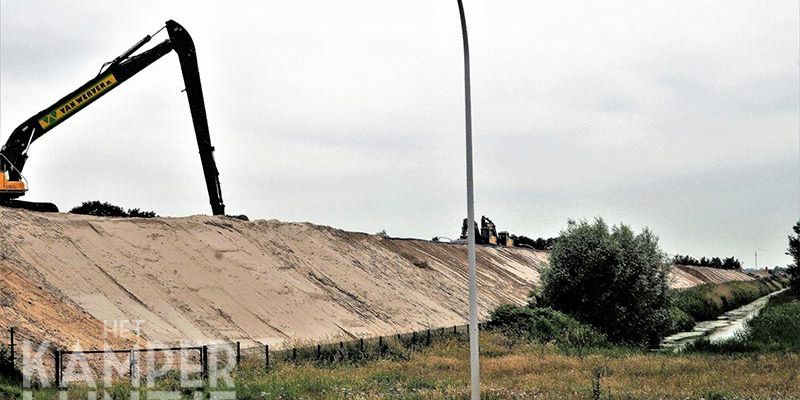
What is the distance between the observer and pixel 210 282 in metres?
47.4

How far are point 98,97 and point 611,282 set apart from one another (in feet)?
88.8

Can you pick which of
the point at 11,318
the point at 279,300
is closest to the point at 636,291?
the point at 279,300

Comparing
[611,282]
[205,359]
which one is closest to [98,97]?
[205,359]

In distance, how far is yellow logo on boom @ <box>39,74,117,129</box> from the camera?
1715 inches

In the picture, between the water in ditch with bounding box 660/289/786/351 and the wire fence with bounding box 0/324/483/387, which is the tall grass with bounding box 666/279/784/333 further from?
the wire fence with bounding box 0/324/483/387

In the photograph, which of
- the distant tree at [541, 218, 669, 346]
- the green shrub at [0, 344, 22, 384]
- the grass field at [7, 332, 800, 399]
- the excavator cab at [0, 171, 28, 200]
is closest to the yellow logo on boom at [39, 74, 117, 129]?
the excavator cab at [0, 171, 28, 200]

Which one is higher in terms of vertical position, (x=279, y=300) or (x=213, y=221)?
(x=213, y=221)

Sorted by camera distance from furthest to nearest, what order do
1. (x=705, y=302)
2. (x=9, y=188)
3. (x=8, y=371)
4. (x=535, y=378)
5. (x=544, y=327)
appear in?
(x=705, y=302) → (x=544, y=327) → (x=9, y=188) → (x=535, y=378) → (x=8, y=371)

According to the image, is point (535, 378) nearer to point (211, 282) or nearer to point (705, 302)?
point (211, 282)

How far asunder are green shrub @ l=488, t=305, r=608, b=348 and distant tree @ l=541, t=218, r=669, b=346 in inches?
88.8

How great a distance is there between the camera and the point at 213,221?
55.9 meters

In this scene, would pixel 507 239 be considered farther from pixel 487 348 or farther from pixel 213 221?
pixel 487 348

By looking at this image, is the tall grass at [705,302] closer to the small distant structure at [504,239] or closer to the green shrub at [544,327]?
the green shrub at [544,327]

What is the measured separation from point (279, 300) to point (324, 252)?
13624mm
